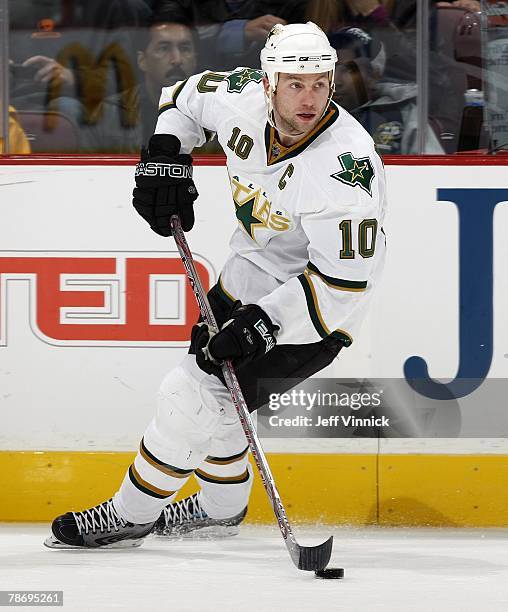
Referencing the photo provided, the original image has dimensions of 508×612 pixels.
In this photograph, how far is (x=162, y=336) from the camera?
398 centimetres

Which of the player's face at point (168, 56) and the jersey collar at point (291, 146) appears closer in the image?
the jersey collar at point (291, 146)

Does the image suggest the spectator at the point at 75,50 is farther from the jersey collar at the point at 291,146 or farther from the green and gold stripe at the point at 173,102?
the jersey collar at the point at 291,146

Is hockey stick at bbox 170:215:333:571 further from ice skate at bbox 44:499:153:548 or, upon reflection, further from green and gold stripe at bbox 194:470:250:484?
ice skate at bbox 44:499:153:548

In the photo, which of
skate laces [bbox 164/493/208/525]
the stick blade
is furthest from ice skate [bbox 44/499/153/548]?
the stick blade

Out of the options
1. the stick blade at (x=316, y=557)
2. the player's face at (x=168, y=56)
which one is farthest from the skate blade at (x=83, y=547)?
the player's face at (x=168, y=56)

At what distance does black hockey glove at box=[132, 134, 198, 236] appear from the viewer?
11.6 ft

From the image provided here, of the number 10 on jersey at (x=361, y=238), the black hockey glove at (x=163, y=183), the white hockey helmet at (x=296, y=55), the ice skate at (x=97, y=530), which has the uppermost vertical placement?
the white hockey helmet at (x=296, y=55)

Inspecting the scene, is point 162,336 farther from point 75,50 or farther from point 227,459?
point 75,50

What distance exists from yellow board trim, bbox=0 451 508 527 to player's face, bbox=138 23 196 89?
1.03m

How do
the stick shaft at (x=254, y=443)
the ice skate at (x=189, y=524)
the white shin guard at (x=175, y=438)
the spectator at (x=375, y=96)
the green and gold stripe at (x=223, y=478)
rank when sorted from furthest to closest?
the spectator at (x=375, y=96) < the ice skate at (x=189, y=524) < the green and gold stripe at (x=223, y=478) < the white shin guard at (x=175, y=438) < the stick shaft at (x=254, y=443)

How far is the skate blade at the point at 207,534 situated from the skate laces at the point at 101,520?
29 cm

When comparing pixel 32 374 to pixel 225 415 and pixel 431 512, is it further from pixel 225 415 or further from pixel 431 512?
pixel 431 512

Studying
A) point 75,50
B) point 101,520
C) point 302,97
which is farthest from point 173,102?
point 101,520

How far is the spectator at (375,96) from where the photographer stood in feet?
12.9
